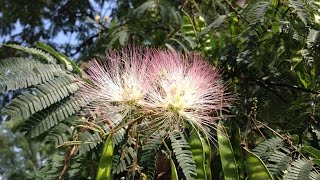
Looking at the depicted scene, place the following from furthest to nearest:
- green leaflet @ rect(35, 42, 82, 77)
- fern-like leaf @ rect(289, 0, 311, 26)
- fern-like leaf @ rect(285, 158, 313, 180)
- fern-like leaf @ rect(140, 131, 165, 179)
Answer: fern-like leaf @ rect(289, 0, 311, 26)
green leaflet @ rect(35, 42, 82, 77)
fern-like leaf @ rect(140, 131, 165, 179)
fern-like leaf @ rect(285, 158, 313, 180)

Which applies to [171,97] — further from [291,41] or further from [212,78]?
[291,41]

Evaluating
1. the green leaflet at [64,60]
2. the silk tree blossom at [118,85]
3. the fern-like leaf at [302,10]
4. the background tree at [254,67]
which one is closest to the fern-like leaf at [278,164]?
the background tree at [254,67]

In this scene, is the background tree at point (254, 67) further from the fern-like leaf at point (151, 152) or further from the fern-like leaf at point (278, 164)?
the fern-like leaf at point (151, 152)

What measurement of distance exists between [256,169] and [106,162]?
496mm

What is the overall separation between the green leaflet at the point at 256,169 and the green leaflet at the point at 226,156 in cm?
5

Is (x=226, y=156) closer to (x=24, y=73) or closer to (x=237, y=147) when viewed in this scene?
(x=237, y=147)

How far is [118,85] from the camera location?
2145 mm

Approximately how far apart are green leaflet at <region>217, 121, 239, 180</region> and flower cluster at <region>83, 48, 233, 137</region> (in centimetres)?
7

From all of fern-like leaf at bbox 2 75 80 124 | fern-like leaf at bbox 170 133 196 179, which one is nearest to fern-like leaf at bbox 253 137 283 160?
fern-like leaf at bbox 170 133 196 179

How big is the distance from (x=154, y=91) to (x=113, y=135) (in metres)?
0.21

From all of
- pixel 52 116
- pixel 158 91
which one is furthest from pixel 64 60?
pixel 158 91

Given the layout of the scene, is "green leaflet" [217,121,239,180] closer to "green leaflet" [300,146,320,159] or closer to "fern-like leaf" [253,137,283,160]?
"fern-like leaf" [253,137,283,160]

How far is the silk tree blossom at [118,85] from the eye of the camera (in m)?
2.09

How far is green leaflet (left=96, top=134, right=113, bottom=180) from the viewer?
1931 millimetres
